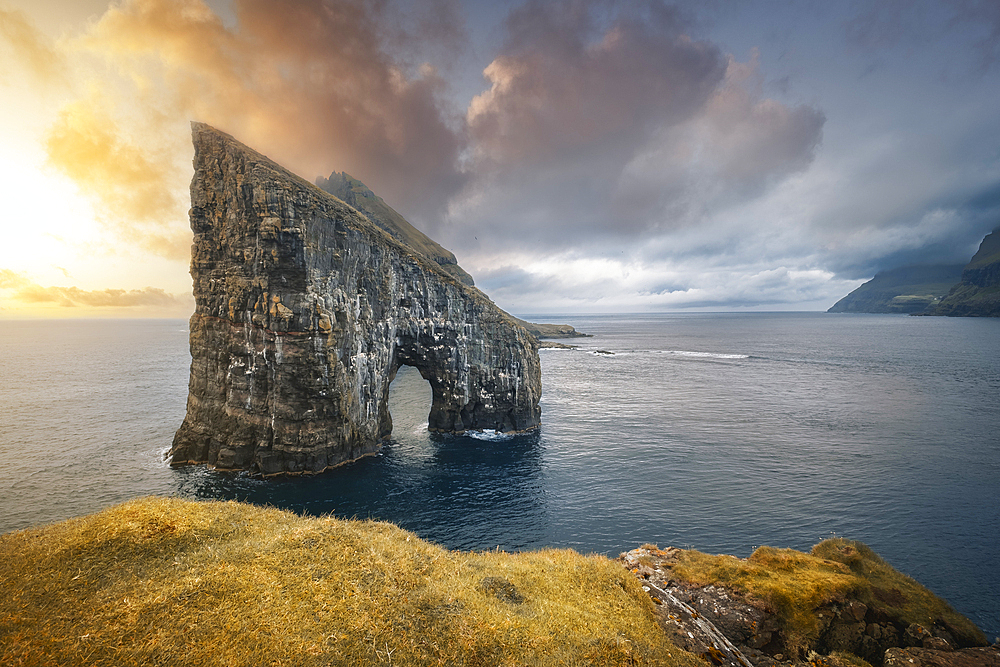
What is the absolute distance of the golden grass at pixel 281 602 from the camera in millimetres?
9844

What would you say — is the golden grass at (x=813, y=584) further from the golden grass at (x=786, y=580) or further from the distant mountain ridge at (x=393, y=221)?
the distant mountain ridge at (x=393, y=221)

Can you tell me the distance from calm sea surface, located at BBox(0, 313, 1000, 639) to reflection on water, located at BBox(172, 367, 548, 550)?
0.65 feet

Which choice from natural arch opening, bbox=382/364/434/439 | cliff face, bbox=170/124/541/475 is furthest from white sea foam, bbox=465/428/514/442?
cliff face, bbox=170/124/541/475

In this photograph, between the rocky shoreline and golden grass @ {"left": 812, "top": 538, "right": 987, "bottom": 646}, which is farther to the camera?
golden grass @ {"left": 812, "top": 538, "right": 987, "bottom": 646}

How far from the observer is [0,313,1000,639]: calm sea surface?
29.0 metres

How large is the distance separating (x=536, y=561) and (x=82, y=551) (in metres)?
16.2

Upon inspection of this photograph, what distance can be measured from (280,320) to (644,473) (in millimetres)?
38980

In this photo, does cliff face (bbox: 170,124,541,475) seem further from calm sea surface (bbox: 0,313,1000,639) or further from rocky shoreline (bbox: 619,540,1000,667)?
rocky shoreline (bbox: 619,540,1000,667)

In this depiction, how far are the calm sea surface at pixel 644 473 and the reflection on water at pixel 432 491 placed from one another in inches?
7.8

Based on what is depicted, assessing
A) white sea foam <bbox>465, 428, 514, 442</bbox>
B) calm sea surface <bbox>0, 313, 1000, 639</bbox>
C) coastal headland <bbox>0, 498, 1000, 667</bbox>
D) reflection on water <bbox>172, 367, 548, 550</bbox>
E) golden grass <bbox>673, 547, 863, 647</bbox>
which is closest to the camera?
coastal headland <bbox>0, 498, 1000, 667</bbox>

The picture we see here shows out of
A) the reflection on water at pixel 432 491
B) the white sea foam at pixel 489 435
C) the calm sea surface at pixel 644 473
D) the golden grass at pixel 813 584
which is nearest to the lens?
the golden grass at pixel 813 584

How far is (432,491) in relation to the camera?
3672cm

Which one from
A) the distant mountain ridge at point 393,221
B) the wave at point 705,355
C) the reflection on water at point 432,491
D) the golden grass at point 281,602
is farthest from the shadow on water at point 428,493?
the wave at point 705,355

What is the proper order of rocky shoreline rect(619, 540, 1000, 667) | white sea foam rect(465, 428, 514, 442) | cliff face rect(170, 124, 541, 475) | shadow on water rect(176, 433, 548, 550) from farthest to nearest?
white sea foam rect(465, 428, 514, 442)
cliff face rect(170, 124, 541, 475)
shadow on water rect(176, 433, 548, 550)
rocky shoreline rect(619, 540, 1000, 667)
